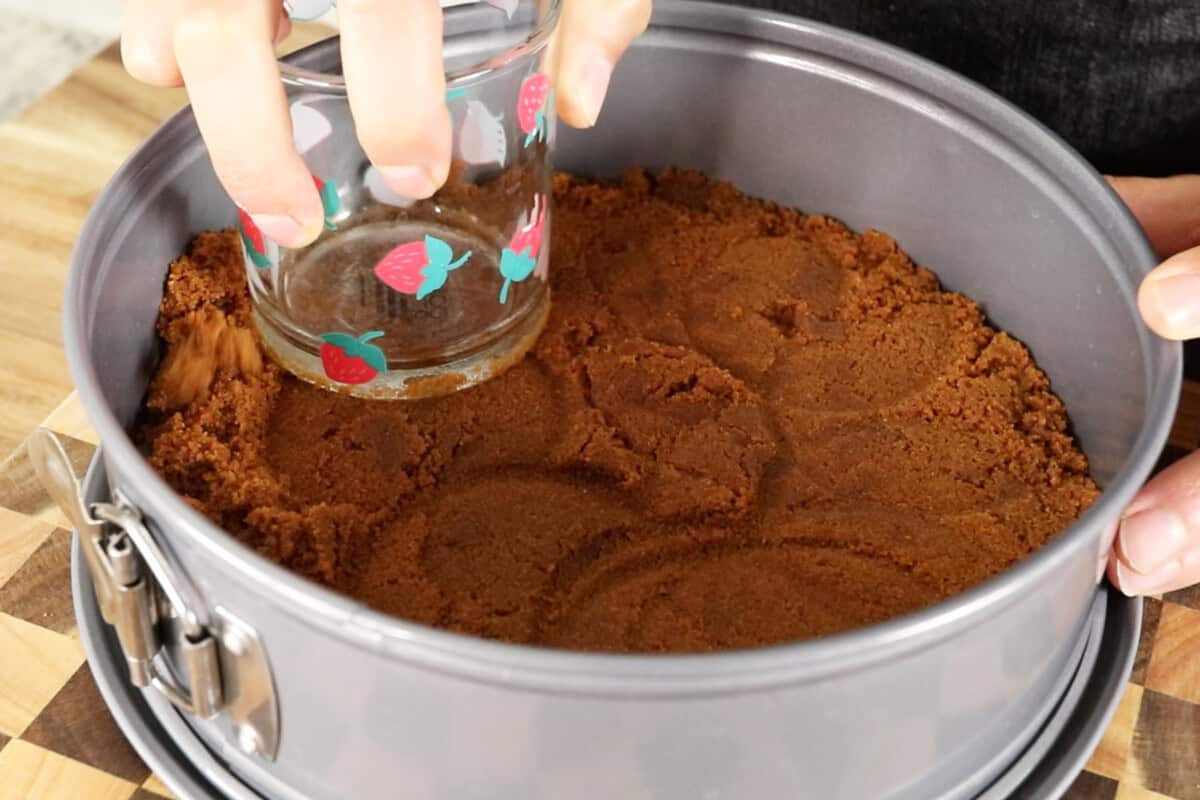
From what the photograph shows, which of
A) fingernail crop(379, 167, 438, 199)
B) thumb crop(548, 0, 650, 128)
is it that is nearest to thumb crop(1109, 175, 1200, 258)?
thumb crop(548, 0, 650, 128)

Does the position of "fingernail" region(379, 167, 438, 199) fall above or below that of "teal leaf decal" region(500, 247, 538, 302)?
above

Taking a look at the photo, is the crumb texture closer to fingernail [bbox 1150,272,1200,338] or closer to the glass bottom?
the glass bottom

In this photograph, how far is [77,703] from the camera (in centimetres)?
69

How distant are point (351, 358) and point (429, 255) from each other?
0.08 metres

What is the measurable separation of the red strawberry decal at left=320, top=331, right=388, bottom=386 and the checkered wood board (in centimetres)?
18

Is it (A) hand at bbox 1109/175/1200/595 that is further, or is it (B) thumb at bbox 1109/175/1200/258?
(B) thumb at bbox 1109/175/1200/258

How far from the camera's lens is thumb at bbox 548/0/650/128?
0.77m

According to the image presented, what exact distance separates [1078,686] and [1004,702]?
11 cm

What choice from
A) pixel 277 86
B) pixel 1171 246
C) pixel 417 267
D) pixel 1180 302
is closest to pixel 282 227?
pixel 277 86

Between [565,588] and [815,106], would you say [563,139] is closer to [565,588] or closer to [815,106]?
[815,106]

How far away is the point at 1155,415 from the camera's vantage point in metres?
0.61

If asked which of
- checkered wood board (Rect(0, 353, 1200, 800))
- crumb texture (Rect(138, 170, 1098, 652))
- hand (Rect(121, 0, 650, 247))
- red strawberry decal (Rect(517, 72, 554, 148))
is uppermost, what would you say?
hand (Rect(121, 0, 650, 247))

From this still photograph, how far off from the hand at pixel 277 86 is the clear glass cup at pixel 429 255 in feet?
0.42

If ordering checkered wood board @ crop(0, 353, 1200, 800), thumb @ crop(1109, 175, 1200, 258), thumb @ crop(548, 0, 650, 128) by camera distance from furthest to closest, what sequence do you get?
1. thumb @ crop(1109, 175, 1200, 258)
2. thumb @ crop(548, 0, 650, 128)
3. checkered wood board @ crop(0, 353, 1200, 800)
